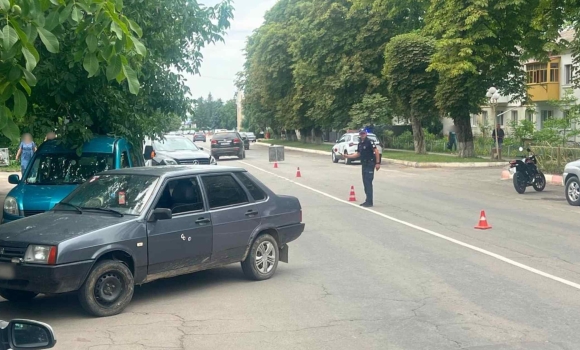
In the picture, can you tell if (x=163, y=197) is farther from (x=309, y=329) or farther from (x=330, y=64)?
(x=330, y=64)

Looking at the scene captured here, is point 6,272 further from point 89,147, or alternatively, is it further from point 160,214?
point 89,147

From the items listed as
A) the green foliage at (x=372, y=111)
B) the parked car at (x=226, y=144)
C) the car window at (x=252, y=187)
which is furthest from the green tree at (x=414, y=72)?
the car window at (x=252, y=187)

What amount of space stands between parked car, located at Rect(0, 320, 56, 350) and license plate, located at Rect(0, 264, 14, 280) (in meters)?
4.93

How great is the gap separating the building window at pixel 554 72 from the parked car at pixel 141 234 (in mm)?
46132

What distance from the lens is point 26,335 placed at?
9.87ft

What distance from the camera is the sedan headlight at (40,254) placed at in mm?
7477

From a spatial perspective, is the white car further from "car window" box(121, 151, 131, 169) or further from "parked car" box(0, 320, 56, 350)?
"parked car" box(0, 320, 56, 350)

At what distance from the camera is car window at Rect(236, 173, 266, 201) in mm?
9966

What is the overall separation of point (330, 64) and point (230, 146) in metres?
14.4

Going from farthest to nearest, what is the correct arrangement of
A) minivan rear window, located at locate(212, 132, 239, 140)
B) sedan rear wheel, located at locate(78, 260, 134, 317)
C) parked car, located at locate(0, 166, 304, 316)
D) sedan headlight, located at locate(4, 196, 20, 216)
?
1. minivan rear window, located at locate(212, 132, 239, 140)
2. sedan headlight, located at locate(4, 196, 20, 216)
3. sedan rear wheel, located at locate(78, 260, 134, 317)
4. parked car, located at locate(0, 166, 304, 316)

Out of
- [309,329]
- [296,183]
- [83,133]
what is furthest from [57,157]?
[296,183]

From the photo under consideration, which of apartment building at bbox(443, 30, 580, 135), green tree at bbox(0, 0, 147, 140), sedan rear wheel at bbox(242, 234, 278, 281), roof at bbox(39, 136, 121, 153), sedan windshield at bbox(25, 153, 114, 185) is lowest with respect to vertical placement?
sedan rear wheel at bbox(242, 234, 278, 281)

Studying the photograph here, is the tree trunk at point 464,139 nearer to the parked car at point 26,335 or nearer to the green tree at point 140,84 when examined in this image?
→ the green tree at point 140,84

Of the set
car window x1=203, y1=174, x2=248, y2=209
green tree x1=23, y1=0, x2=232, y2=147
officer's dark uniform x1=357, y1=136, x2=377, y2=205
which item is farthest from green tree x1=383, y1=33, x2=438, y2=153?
car window x1=203, y1=174, x2=248, y2=209
